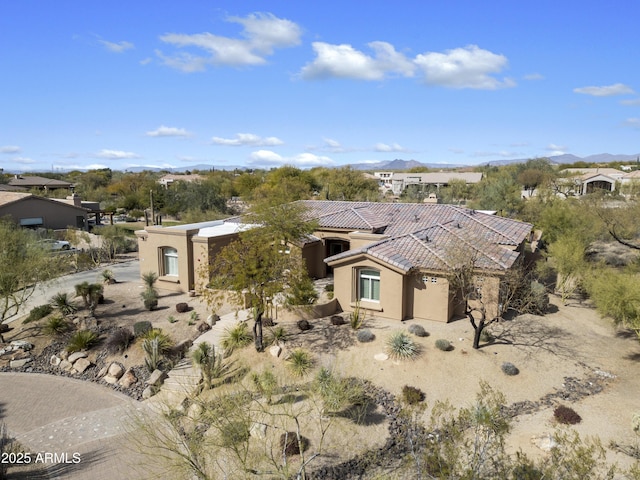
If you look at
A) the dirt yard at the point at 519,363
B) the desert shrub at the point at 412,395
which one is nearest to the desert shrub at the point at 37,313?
the dirt yard at the point at 519,363

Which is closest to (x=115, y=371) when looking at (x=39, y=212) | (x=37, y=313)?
(x=37, y=313)

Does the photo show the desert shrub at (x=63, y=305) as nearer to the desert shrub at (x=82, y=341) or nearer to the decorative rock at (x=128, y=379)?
the desert shrub at (x=82, y=341)

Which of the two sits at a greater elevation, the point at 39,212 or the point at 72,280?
the point at 39,212

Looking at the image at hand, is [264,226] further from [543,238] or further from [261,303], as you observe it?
[543,238]

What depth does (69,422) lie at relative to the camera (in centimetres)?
1861

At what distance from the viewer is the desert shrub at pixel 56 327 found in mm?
25922

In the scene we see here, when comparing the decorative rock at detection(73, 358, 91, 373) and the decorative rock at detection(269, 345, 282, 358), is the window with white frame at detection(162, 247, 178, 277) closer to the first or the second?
the decorative rock at detection(73, 358, 91, 373)

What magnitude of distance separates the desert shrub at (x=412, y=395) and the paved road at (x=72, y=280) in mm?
24934

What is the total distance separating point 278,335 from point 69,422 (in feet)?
32.9

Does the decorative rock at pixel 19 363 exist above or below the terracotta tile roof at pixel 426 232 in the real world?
below

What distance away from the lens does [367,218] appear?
33.8 meters

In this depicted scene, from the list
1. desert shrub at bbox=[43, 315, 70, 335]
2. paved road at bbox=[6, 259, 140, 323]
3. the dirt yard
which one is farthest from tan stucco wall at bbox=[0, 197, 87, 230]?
desert shrub at bbox=[43, 315, 70, 335]

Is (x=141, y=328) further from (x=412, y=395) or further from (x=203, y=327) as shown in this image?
(x=412, y=395)

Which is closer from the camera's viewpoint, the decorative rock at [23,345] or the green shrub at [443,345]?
the green shrub at [443,345]
